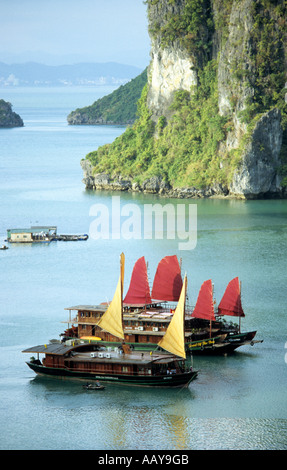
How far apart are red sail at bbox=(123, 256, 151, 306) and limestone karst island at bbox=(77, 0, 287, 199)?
37.7m

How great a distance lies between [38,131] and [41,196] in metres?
83.2

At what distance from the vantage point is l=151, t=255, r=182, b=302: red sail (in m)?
41.0

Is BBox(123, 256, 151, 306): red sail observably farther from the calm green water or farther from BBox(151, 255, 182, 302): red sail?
the calm green water

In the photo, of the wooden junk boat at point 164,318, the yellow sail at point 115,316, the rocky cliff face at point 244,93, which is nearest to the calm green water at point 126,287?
the wooden junk boat at point 164,318

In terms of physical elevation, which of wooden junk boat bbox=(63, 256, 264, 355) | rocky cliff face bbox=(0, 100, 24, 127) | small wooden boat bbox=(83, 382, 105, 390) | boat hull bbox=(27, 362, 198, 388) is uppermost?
rocky cliff face bbox=(0, 100, 24, 127)

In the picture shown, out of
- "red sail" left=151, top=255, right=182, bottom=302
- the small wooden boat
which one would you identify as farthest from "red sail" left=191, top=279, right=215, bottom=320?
the small wooden boat

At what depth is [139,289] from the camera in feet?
133

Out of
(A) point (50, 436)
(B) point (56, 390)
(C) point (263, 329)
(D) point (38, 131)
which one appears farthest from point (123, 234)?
(D) point (38, 131)

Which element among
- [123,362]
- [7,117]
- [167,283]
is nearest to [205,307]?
[167,283]

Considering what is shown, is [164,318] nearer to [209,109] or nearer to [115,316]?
[115,316]

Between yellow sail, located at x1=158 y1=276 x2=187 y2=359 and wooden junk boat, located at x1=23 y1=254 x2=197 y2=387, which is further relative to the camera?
yellow sail, located at x1=158 y1=276 x2=187 y2=359

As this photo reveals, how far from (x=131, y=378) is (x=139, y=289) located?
7077mm

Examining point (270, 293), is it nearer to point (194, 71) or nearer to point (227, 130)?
point (227, 130)
